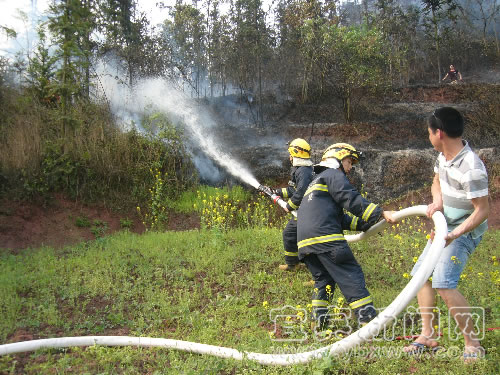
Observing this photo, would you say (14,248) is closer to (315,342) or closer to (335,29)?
(315,342)

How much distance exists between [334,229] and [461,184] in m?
1.29

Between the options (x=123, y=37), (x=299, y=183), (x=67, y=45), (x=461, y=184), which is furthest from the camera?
(x=123, y=37)

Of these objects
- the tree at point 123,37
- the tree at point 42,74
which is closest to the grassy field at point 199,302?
the tree at point 42,74

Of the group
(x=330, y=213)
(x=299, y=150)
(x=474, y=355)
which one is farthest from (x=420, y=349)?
(x=299, y=150)

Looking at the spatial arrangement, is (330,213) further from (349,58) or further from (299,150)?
(349,58)

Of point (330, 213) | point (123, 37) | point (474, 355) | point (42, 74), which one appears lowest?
point (474, 355)

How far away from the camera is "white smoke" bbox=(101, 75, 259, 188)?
502 inches

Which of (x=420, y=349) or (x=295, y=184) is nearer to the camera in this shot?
(x=420, y=349)

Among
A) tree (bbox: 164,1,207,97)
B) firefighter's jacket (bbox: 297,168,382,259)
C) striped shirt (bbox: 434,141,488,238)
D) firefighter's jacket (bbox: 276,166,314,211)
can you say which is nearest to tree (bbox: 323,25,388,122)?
tree (bbox: 164,1,207,97)

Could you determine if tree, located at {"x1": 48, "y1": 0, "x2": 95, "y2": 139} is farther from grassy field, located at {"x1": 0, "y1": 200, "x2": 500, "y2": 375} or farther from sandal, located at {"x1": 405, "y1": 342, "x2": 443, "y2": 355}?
sandal, located at {"x1": 405, "y1": 342, "x2": 443, "y2": 355}

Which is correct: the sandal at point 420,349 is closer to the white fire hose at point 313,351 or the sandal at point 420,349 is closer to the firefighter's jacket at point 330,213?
the white fire hose at point 313,351

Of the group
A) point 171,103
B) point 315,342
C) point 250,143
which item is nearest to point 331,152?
point 315,342

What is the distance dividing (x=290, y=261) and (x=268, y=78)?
740 inches

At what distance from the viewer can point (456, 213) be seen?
328 cm
